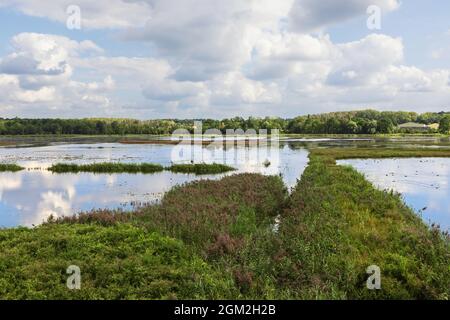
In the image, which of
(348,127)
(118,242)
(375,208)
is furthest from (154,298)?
(348,127)

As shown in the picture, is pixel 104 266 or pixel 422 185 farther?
pixel 422 185

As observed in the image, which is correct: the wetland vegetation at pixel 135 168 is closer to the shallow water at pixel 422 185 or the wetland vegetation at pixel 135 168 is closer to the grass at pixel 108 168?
the grass at pixel 108 168

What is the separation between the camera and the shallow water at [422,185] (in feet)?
73.9

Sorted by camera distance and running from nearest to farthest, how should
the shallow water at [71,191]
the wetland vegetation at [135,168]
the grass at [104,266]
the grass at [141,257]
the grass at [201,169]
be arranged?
the grass at [104,266], the grass at [141,257], the shallow water at [71,191], the grass at [201,169], the wetland vegetation at [135,168]

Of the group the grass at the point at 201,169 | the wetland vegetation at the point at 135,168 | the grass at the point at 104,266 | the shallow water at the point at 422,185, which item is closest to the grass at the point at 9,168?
the wetland vegetation at the point at 135,168

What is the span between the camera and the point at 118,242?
13828 mm

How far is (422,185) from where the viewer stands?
105ft

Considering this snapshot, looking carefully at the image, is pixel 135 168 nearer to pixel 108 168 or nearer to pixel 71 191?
pixel 108 168

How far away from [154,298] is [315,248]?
6.03m

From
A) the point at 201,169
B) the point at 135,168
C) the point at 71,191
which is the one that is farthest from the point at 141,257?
the point at 135,168

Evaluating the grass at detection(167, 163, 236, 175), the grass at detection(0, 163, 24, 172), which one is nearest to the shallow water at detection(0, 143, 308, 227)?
the grass at detection(0, 163, 24, 172)

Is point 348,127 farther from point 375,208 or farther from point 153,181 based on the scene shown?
point 375,208

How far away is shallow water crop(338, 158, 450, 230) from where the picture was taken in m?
22.5

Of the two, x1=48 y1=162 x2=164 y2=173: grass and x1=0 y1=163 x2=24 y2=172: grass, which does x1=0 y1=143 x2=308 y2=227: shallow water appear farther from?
x1=48 y1=162 x2=164 y2=173: grass
